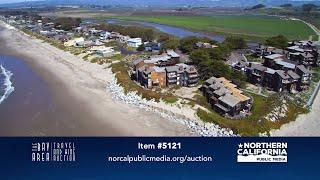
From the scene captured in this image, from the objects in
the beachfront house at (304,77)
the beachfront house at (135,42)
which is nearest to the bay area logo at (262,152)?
the beachfront house at (304,77)

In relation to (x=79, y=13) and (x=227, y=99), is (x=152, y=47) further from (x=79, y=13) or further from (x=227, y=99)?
(x=227, y=99)

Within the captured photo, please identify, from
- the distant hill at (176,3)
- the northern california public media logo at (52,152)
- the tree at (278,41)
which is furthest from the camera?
the tree at (278,41)

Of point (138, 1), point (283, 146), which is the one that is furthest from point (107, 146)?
point (138, 1)

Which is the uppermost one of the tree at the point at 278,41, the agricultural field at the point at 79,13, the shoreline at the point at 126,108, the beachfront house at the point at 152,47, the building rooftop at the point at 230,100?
the agricultural field at the point at 79,13

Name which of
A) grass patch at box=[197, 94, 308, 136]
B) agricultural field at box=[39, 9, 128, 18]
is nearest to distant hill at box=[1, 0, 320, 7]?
agricultural field at box=[39, 9, 128, 18]

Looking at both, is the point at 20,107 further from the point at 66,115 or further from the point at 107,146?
the point at 107,146

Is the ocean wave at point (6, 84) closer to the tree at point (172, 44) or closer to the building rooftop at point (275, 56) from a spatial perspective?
the tree at point (172, 44)

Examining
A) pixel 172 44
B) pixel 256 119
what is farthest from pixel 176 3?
pixel 256 119

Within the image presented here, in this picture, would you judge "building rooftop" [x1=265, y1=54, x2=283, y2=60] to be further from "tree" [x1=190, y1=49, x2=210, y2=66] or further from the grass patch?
the grass patch
